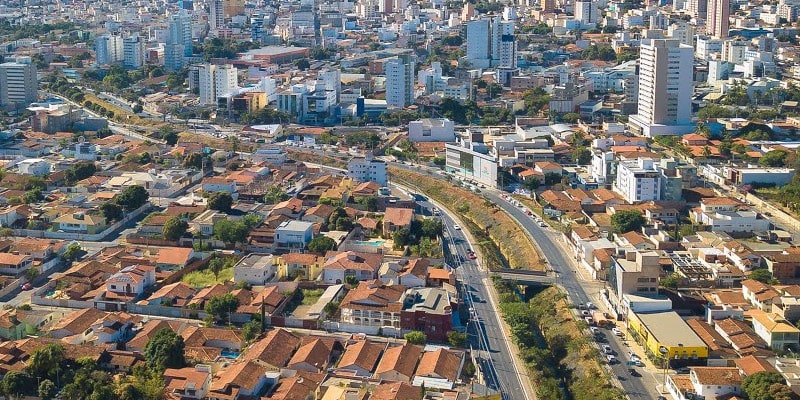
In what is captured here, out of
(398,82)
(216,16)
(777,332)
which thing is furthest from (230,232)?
(216,16)

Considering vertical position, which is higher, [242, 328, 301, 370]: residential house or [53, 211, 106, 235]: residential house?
[53, 211, 106, 235]: residential house

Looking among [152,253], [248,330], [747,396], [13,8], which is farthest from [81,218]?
[13,8]

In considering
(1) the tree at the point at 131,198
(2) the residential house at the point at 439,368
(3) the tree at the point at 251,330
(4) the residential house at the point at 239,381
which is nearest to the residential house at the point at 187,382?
(4) the residential house at the point at 239,381

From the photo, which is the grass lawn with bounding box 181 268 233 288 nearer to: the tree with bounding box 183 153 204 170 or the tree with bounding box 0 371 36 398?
the tree with bounding box 0 371 36 398

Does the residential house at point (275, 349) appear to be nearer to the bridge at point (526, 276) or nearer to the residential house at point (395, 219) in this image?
the bridge at point (526, 276)

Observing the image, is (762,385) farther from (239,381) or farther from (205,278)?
(205,278)

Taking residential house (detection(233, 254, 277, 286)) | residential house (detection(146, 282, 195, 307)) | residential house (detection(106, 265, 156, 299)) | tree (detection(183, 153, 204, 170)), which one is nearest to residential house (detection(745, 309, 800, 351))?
residential house (detection(233, 254, 277, 286))

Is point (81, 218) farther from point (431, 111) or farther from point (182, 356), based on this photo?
point (431, 111)
